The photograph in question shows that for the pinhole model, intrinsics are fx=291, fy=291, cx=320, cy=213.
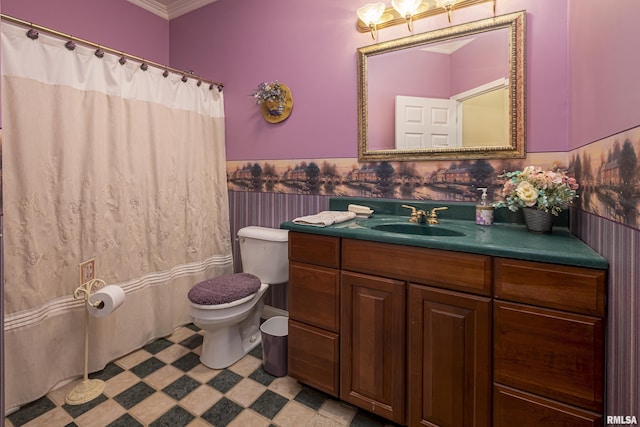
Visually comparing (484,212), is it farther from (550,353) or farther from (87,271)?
(87,271)

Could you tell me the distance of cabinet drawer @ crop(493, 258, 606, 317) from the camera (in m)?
0.91

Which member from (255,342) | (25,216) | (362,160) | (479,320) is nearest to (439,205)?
(362,160)

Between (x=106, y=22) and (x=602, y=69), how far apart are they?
3188 millimetres

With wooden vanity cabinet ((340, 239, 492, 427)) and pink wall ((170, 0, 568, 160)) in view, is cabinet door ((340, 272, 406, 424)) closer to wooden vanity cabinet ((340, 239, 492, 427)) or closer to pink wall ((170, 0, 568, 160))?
wooden vanity cabinet ((340, 239, 492, 427))

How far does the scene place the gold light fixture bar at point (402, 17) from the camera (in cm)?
157

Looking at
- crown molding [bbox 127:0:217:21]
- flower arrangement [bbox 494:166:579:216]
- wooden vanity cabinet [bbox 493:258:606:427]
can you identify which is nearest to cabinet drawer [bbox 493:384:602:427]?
wooden vanity cabinet [bbox 493:258:606:427]

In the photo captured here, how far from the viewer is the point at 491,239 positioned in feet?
3.84

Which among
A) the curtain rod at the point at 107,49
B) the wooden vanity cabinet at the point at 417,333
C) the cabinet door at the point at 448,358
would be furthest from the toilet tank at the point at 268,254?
the curtain rod at the point at 107,49

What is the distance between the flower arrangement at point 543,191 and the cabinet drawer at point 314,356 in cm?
107

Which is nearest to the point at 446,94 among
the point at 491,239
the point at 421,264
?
the point at 491,239

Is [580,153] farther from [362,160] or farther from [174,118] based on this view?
[174,118]

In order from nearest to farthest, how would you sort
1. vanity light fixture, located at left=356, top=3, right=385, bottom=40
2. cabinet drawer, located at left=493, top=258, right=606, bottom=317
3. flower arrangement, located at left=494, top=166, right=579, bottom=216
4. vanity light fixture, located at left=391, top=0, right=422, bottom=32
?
cabinet drawer, located at left=493, top=258, right=606, bottom=317
flower arrangement, located at left=494, top=166, right=579, bottom=216
vanity light fixture, located at left=391, top=0, right=422, bottom=32
vanity light fixture, located at left=356, top=3, right=385, bottom=40

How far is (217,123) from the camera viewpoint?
8.10ft

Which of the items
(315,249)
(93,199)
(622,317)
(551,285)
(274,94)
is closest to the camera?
(622,317)
